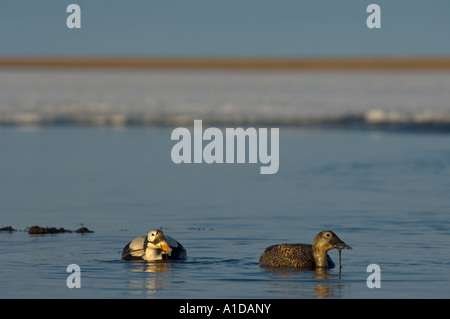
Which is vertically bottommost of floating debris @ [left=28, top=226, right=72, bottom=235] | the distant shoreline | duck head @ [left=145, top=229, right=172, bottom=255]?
duck head @ [left=145, top=229, right=172, bottom=255]

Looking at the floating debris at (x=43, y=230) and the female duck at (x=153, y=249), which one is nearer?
the female duck at (x=153, y=249)

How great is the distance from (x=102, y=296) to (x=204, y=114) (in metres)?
26.1

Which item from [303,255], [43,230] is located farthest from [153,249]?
[43,230]

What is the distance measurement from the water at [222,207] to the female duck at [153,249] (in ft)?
0.50

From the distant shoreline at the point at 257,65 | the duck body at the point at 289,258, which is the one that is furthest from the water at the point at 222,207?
the distant shoreline at the point at 257,65

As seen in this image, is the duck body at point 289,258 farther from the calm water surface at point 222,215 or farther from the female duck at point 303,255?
the calm water surface at point 222,215

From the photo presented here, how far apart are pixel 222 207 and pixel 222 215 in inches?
30.0

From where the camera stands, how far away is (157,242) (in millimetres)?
11539

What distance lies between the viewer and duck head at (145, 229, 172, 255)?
11469mm

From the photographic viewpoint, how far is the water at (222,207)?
34.3 ft

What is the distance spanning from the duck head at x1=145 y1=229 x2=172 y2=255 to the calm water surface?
0.18 metres

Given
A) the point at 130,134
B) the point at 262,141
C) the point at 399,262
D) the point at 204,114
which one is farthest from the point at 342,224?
the point at 204,114

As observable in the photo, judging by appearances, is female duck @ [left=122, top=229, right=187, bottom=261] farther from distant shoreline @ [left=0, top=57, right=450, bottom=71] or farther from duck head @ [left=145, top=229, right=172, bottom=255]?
distant shoreline @ [left=0, top=57, right=450, bottom=71]

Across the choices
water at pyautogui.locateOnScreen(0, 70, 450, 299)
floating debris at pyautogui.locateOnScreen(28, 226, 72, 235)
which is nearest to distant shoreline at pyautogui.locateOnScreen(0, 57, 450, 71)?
water at pyautogui.locateOnScreen(0, 70, 450, 299)
